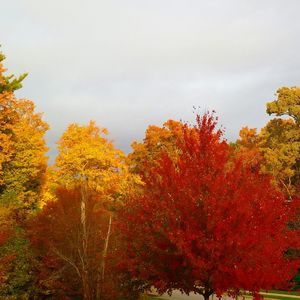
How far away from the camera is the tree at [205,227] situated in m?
12.8

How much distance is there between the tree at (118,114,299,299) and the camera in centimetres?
1282

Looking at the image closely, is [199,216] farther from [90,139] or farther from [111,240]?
[90,139]

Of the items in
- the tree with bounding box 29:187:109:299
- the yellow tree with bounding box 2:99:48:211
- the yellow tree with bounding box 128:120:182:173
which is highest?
the yellow tree with bounding box 128:120:182:173

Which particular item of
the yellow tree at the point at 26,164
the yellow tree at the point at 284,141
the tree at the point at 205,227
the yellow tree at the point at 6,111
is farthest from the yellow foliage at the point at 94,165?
the tree at the point at 205,227

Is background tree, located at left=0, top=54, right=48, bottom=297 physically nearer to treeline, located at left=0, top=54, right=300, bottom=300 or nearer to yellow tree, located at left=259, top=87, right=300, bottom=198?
treeline, located at left=0, top=54, right=300, bottom=300

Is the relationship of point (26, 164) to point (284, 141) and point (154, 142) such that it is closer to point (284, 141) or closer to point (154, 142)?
point (154, 142)

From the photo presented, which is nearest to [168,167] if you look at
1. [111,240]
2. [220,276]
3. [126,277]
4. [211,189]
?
[211,189]

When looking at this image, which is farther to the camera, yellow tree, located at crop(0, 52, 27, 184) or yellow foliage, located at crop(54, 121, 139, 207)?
yellow foliage, located at crop(54, 121, 139, 207)

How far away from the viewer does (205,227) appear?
43.3 ft

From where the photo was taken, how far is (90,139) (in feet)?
146

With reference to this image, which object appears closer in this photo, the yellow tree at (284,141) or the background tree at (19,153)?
the background tree at (19,153)

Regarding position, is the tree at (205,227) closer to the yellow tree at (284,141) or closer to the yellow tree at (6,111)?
the yellow tree at (6,111)

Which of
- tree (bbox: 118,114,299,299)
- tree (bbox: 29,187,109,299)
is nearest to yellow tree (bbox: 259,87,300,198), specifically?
tree (bbox: 29,187,109,299)

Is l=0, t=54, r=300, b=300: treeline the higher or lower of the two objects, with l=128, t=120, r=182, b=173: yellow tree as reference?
lower
